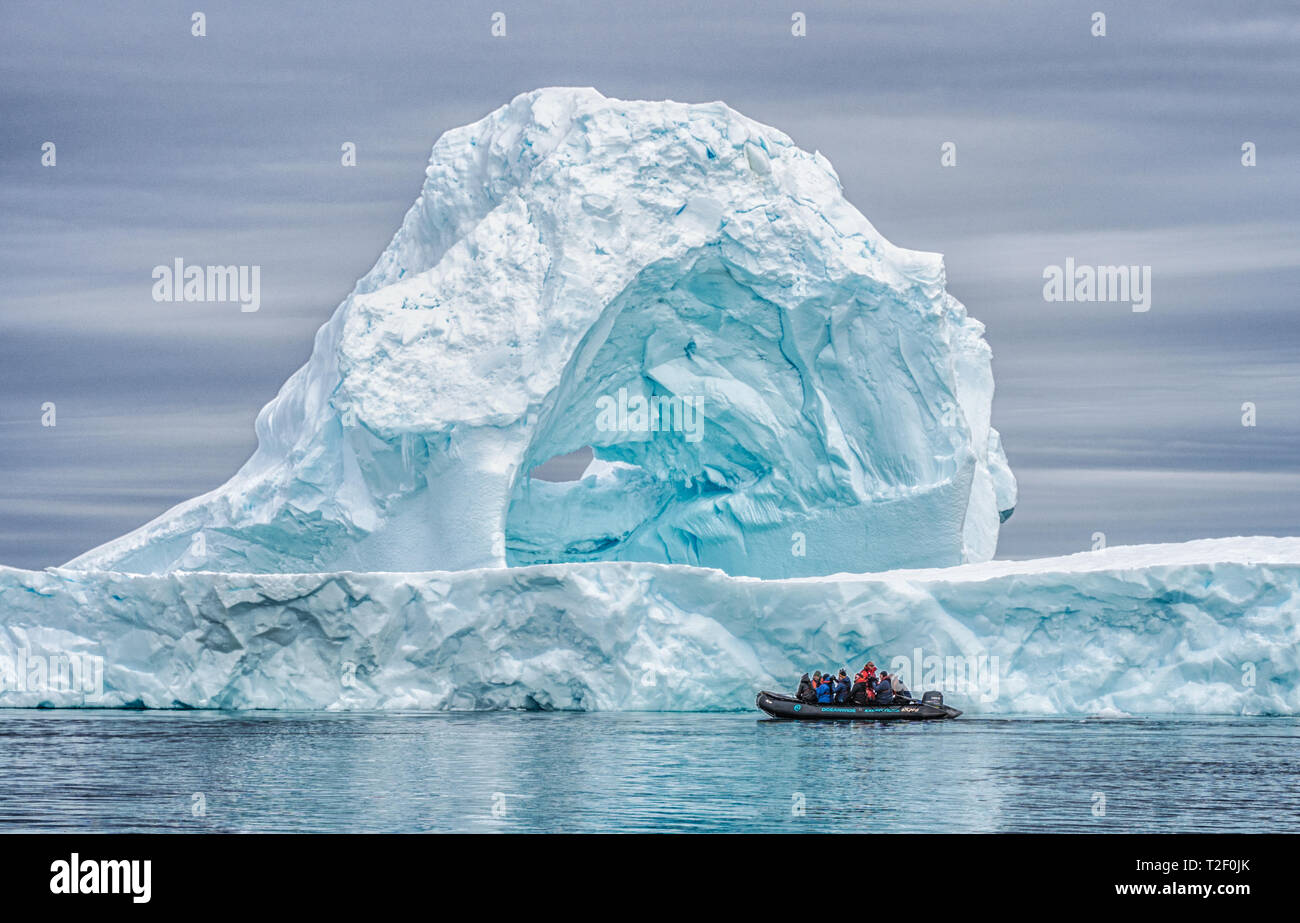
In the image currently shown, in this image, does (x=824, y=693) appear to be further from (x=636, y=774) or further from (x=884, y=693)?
(x=636, y=774)

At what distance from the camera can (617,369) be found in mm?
26922

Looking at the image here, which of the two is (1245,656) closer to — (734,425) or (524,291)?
(734,425)

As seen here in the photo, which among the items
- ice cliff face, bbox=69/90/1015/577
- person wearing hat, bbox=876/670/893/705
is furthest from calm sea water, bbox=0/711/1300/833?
ice cliff face, bbox=69/90/1015/577

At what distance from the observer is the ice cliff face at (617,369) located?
969 inches

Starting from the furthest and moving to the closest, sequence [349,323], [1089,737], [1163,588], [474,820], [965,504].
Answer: [965,504] → [349,323] → [1163,588] → [1089,737] → [474,820]

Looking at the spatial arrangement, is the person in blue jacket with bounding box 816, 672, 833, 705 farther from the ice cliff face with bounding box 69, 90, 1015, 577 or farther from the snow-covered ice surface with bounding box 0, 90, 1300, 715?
the ice cliff face with bounding box 69, 90, 1015, 577

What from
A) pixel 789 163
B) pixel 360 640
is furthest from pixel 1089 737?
pixel 789 163

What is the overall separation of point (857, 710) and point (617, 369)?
737 centimetres

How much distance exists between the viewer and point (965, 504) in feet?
86.7

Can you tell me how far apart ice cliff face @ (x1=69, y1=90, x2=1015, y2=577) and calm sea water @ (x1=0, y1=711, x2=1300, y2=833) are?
4268 mm

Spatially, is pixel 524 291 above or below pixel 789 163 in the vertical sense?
below

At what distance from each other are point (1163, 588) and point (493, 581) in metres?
7.93

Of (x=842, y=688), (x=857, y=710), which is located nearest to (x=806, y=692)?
(x=842, y=688)

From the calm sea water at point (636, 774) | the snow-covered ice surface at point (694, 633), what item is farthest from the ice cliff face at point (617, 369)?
the calm sea water at point (636, 774)
